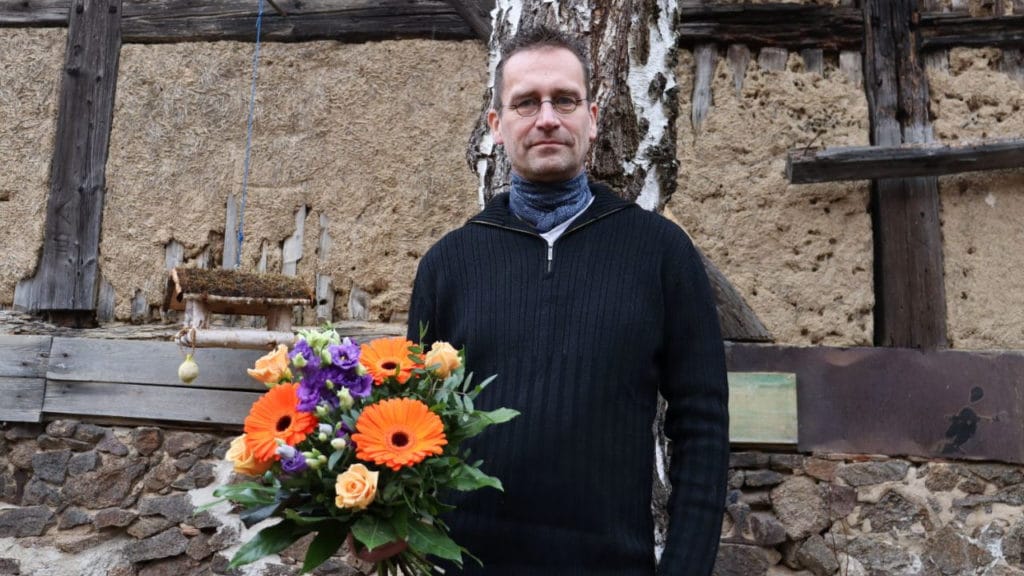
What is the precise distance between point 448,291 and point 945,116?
3517mm

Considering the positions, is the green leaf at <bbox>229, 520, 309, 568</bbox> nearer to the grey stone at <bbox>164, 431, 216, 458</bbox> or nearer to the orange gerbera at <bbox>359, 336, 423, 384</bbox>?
the orange gerbera at <bbox>359, 336, 423, 384</bbox>

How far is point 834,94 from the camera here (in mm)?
4406

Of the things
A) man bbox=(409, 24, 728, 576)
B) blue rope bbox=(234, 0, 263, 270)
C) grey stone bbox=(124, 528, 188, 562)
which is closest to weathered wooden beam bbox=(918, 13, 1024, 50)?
blue rope bbox=(234, 0, 263, 270)

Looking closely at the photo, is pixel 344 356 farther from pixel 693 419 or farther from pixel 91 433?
pixel 91 433

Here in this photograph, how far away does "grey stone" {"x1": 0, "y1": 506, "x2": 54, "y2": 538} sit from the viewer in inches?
167

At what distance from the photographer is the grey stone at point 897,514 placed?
403cm

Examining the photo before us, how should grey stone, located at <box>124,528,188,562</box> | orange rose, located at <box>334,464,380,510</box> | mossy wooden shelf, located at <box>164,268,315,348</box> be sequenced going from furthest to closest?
grey stone, located at <box>124,528,188,562</box> < mossy wooden shelf, located at <box>164,268,315,348</box> < orange rose, located at <box>334,464,380,510</box>

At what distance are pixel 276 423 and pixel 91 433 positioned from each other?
134 inches

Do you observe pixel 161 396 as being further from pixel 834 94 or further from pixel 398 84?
pixel 834 94

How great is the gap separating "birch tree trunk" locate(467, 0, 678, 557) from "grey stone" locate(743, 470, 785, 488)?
1898 mm

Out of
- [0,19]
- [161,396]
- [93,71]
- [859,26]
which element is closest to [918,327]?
[859,26]

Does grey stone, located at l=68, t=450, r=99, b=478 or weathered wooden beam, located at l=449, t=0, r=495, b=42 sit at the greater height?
weathered wooden beam, located at l=449, t=0, r=495, b=42

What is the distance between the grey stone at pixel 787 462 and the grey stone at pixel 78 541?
3.08 meters

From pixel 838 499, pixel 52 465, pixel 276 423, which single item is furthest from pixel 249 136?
pixel 276 423
